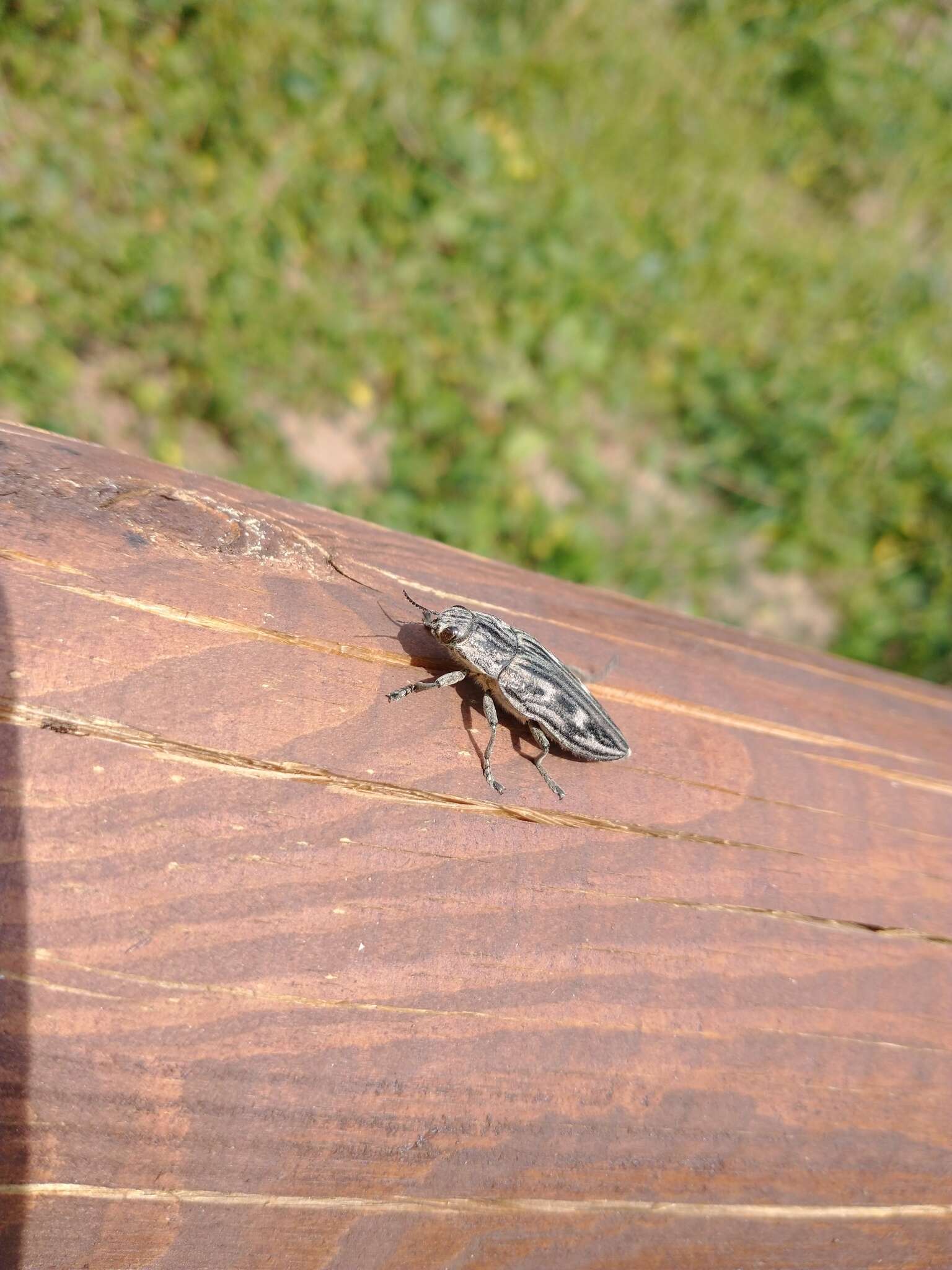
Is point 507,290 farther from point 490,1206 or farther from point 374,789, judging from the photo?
point 490,1206

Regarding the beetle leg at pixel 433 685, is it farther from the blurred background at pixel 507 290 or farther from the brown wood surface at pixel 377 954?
the blurred background at pixel 507 290

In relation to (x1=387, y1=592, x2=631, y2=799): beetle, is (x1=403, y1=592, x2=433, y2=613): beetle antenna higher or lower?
higher

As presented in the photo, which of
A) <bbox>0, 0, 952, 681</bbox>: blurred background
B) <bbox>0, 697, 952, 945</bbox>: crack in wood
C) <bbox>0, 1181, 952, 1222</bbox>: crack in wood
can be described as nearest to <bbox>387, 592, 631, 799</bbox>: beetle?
<bbox>0, 697, 952, 945</bbox>: crack in wood

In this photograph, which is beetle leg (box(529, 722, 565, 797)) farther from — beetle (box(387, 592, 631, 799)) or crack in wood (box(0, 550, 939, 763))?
crack in wood (box(0, 550, 939, 763))

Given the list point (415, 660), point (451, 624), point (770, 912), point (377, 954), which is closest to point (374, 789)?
point (377, 954)

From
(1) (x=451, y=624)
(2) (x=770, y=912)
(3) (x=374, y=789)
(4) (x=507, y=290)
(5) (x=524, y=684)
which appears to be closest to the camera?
(3) (x=374, y=789)

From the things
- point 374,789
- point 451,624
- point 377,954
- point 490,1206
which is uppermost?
point 451,624
